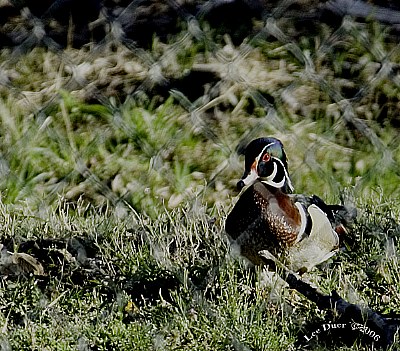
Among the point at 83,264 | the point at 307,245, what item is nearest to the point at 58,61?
the point at 83,264

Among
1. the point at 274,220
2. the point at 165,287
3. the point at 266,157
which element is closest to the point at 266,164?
the point at 266,157

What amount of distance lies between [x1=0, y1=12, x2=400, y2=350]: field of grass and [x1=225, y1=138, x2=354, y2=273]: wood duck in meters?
0.06

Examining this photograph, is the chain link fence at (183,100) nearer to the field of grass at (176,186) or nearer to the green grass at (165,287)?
the field of grass at (176,186)

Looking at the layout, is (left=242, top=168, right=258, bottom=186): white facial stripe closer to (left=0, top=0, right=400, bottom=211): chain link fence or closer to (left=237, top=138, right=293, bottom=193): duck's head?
(left=237, top=138, right=293, bottom=193): duck's head

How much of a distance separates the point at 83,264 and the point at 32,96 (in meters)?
0.89

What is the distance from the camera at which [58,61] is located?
3.17m

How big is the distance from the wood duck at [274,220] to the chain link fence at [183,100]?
33cm

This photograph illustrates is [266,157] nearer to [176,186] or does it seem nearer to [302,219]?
[302,219]

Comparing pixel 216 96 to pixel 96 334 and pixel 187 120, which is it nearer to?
pixel 187 120

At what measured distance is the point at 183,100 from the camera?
2.98m

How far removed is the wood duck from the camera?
2148 mm

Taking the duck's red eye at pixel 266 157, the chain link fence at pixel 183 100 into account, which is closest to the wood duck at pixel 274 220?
the duck's red eye at pixel 266 157

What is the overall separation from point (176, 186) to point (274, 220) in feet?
2.00

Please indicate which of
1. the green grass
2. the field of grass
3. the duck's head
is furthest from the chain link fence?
the duck's head
